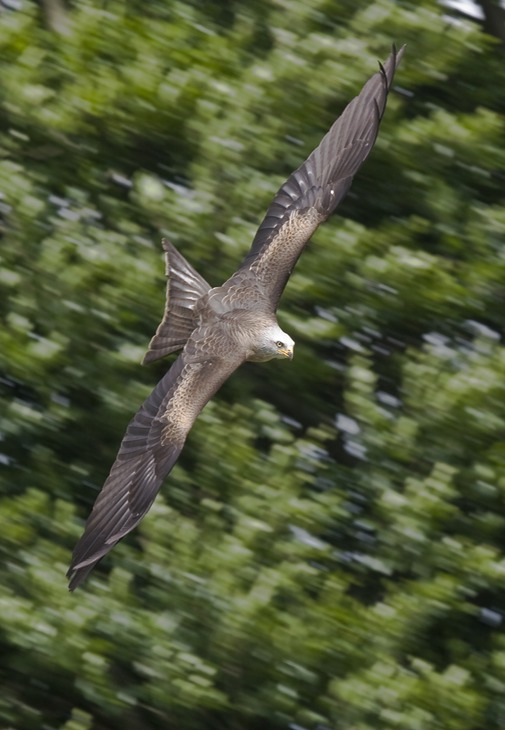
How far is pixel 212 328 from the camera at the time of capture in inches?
497

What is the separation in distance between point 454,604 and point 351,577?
2.21 feet

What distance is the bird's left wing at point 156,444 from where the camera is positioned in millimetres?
12398

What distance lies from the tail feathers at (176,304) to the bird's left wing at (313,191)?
0.29 m

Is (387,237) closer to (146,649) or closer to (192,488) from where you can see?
(192,488)

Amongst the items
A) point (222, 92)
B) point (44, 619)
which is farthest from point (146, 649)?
point (222, 92)

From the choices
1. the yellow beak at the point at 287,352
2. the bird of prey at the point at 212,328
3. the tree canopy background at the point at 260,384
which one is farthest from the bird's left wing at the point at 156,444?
the tree canopy background at the point at 260,384

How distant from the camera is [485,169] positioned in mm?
14195

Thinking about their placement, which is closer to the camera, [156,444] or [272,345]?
[272,345]

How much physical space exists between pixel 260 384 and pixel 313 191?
4.86ft

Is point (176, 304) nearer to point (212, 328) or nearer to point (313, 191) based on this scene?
point (212, 328)

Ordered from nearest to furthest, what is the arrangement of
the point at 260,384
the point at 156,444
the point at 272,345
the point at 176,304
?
1. the point at 272,345
2. the point at 156,444
3. the point at 176,304
4. the point at 260,384

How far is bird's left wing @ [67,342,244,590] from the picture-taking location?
40.7 feet

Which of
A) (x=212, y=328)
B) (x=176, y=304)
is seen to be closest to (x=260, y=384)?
(x=176, y=304)

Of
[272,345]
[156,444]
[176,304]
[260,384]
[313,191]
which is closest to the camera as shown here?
[272,345]
